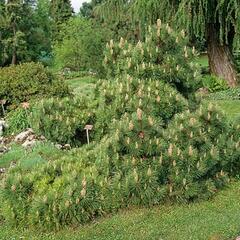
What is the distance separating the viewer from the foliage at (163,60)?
7.75 metres

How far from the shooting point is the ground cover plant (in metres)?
6.04

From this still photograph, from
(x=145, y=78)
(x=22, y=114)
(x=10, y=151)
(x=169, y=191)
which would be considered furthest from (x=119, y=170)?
(x=22, y=114)

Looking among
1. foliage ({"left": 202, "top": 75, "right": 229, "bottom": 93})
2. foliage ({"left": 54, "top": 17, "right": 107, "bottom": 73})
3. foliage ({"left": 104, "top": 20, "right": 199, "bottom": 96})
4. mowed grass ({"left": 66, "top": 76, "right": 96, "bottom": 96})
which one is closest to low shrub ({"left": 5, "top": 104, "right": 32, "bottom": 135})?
mowed grass ({"left": 66, "top": 76, "right": 96, "bottom": 96})

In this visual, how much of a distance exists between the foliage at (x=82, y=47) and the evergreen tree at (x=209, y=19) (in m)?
8.04

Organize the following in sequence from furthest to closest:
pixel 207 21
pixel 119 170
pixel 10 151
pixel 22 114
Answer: pixel 207 21 < pixel 22 114 < pixel 10 151 < pixel 119 170

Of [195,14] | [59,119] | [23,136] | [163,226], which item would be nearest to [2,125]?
[23,136]

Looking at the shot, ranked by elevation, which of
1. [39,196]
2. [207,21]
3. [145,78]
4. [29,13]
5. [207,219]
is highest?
[29,13]

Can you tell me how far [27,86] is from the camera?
12703mm

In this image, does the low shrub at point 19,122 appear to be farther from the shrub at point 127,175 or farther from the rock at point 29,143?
the shrub at point 127,175

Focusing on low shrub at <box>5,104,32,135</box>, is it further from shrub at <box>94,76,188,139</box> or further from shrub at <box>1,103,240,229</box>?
shrub at <box>1,103,240,229</box>

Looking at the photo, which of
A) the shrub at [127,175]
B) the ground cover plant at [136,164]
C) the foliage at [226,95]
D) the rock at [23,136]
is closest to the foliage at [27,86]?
the rock at [23,136]

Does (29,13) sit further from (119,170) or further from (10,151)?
(119,170)

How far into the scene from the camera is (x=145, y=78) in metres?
7.75

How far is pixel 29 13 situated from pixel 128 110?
102ft
